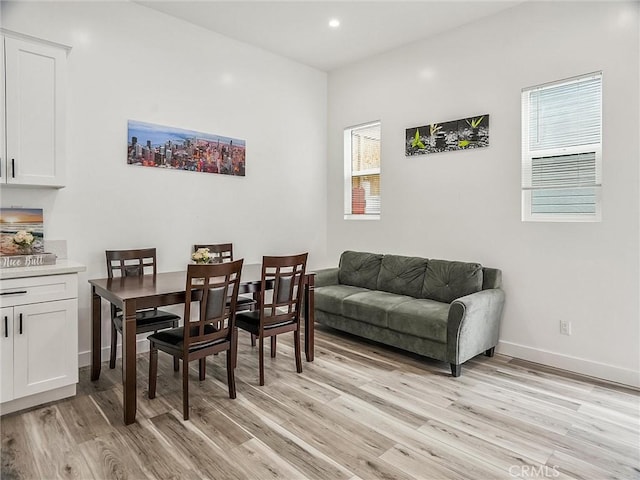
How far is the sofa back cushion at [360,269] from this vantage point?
Answer: 465cm

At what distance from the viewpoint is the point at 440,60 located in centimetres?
430

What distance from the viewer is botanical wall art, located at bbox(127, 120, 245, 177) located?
12.4ft

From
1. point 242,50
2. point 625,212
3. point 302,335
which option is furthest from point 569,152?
point 242,50

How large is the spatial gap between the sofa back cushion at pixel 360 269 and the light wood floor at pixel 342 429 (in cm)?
139

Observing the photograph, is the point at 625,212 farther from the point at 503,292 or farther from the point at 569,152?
the point at 503,292

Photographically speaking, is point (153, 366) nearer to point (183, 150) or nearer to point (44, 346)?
point (44, 346)

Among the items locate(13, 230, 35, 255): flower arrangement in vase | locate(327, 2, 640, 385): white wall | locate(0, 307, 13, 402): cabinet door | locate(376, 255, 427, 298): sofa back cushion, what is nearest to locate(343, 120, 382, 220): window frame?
locate(327, 2, 640, 385): white wall

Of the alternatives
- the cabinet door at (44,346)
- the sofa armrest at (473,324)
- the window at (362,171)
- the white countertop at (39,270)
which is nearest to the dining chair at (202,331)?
the cabinet door at (44,346)

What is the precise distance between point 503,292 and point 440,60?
2.53 meters

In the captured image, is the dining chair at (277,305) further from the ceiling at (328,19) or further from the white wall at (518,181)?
the ceiling at (328,19)

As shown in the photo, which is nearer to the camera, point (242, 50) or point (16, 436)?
point (16, 436)

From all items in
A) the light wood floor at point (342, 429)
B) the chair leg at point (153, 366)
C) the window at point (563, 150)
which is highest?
the window at point (563, 150)

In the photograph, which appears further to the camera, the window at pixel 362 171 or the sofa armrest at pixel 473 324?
the window at pixel 362 171

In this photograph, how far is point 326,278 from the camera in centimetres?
483
